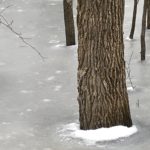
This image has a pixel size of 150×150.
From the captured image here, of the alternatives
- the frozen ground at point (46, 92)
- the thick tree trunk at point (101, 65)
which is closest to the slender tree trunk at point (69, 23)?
the frozen ground at point (46, 92)

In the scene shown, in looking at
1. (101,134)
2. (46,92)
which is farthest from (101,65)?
(46,92)

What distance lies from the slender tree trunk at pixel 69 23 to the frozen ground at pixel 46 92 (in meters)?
0.18

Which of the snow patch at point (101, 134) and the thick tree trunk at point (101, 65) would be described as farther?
the snow patch at point (101, 134)

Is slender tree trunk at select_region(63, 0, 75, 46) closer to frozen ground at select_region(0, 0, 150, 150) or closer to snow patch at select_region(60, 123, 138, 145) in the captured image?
frozen ground at select_region(0, 0, 150, 150)

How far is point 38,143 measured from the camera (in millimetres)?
5668

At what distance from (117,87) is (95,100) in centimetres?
29

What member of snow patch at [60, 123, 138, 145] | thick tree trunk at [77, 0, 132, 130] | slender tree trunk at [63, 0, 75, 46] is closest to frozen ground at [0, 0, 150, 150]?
snow patch at [60, 123, 138, 145]

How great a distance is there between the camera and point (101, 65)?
5.58 metres

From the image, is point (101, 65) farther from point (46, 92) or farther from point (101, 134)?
point (46, 92)

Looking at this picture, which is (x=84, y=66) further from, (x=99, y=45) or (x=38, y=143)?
(x=38, y=143)

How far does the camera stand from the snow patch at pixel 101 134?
5674mm

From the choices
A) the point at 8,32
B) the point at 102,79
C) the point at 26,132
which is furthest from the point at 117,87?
the point at 8,32

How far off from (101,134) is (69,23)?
4.65 metres

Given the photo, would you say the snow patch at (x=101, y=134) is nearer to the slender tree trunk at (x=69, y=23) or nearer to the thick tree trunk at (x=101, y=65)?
the thick tree trunk at (x=101, y=65)
